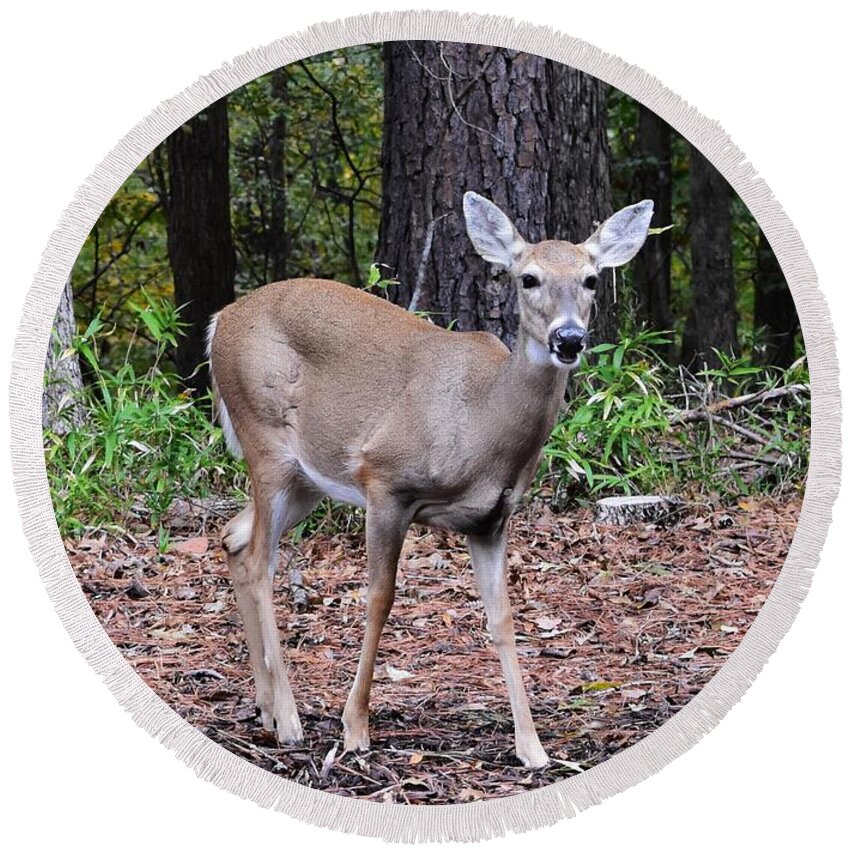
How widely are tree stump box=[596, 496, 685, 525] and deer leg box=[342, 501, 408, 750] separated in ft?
5.20

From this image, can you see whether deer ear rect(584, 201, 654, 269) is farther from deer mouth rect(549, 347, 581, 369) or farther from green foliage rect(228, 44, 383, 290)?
green foliage rect(228, 44, 383, 290)

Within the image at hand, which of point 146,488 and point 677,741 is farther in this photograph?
point 146,488

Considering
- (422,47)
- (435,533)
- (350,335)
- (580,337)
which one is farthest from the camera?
(435,533)

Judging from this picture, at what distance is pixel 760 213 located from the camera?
4824mm

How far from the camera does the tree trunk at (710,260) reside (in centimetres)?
1016

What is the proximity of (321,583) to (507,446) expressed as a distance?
1.65 meters

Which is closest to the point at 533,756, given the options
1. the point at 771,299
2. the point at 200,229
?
the point at 200,229

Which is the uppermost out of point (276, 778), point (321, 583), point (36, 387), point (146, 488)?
point (36, 387)

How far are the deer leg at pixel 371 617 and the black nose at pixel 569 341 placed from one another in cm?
85

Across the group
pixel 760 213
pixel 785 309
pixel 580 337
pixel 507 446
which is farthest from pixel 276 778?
pixel 785 309

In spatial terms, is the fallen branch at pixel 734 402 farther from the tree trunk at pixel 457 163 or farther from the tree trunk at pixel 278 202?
the tree trunk at pixel 278 202

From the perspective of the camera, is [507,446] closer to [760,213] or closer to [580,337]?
[580,337]

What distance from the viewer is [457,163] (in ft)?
19.1

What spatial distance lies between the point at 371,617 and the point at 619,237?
5.01 ft
